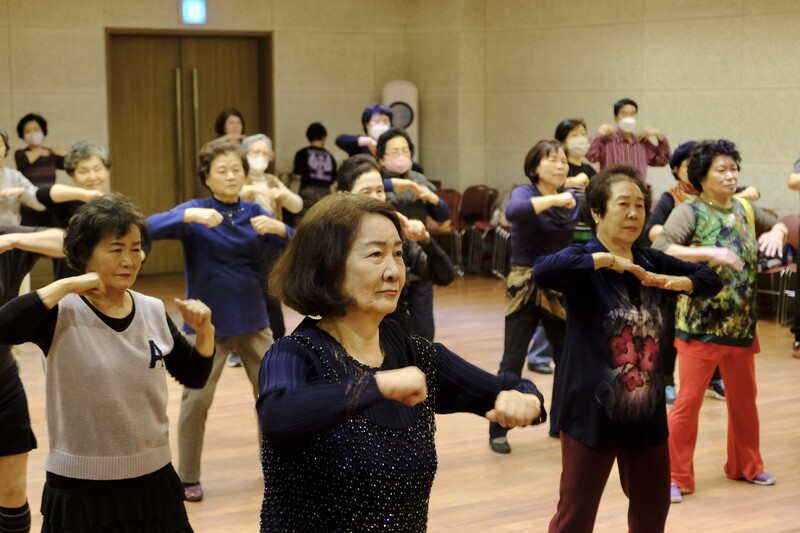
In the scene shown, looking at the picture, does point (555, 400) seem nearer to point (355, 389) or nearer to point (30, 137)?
point (355, 389)

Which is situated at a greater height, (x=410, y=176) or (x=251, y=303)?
(x=410, y=176)

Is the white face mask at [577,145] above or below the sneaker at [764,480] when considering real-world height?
above

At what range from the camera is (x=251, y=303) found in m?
5.32

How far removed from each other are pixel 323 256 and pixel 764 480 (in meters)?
3.82

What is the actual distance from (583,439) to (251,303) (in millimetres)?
2021

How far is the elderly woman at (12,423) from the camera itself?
378 centimetres

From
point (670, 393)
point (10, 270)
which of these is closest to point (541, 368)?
point (670, 393)

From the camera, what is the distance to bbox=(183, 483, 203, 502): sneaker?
5234mm

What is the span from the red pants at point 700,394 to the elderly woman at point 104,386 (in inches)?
100

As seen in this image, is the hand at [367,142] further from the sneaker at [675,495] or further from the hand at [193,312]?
the hand at [193,312]

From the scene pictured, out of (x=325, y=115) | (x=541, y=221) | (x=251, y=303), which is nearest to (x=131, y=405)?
(x=251, y=303)

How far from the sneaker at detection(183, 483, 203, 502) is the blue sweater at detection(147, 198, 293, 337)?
690 mm

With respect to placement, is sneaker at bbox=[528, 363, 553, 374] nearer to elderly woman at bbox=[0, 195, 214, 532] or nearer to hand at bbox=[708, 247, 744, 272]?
hand at bbox=[708, 247, 744, 272]

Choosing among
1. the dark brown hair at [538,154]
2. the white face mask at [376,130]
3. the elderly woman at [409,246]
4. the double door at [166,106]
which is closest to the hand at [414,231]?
the elderly woman at [409,246]
